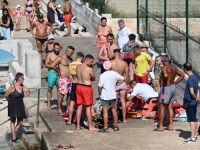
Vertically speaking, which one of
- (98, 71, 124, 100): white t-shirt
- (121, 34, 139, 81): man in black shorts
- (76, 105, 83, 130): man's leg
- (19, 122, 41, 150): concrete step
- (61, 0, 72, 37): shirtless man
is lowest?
(19, 122, 41, 150): concrete step

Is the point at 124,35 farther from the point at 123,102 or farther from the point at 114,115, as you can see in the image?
the point at 114,115

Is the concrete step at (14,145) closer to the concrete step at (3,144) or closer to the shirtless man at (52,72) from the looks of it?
the concrete step at (3,144)

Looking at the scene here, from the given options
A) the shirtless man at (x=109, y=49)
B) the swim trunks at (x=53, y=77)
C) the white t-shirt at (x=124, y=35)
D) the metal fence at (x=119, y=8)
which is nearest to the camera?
the swim trunks at (x=53, y=77)

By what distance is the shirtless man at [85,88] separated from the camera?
12.9 m

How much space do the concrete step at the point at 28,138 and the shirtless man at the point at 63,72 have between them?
3.01 feet

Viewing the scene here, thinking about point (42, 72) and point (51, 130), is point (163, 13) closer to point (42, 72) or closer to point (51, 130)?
point (42, 72)

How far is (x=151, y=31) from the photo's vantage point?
19.2 m

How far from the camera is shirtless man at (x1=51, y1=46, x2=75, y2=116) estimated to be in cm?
1427

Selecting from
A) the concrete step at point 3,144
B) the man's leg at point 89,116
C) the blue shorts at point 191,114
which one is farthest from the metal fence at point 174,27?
the concrete step at point 3,144

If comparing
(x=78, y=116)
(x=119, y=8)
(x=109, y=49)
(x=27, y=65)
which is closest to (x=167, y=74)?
(x=78, y=116)

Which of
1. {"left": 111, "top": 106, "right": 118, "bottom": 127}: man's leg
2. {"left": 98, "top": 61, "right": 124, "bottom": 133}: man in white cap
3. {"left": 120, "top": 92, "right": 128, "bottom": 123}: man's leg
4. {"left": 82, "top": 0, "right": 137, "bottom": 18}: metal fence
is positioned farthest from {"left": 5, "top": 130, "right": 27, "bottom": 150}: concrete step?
{"left": 82, "top": 0, "right": 137, "bottom": 18}: metal fence

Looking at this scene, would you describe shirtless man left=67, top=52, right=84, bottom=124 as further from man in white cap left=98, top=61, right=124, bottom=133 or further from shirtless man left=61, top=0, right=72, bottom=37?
shirtless man left=61, top=0, right=72, bottom=37

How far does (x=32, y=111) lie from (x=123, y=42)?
12.9 feet

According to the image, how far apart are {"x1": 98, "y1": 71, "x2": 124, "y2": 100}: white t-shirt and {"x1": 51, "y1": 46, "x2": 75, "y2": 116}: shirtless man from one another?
1.60 m
